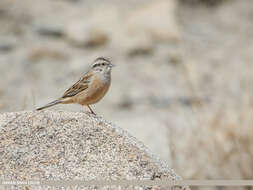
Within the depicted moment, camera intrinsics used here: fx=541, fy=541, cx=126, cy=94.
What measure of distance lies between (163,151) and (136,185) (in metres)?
5.27

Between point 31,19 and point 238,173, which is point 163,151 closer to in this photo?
point 238,173

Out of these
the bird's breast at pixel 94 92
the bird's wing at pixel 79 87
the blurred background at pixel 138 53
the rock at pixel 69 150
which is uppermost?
the blurred background at pixel 138 53

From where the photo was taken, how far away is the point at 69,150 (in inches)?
147

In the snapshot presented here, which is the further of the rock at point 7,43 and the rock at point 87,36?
the rock at point 87,36

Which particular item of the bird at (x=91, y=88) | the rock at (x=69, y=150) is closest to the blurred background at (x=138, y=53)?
the bird at (x=91, y=88)

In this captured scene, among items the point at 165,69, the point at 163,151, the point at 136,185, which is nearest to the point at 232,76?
the point at 165,69

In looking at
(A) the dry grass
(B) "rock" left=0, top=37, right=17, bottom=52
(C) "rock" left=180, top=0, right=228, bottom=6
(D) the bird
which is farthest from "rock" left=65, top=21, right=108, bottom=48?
(D) the bird

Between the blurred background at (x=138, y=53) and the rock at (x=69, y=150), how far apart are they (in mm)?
5328

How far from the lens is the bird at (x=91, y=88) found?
226 inches

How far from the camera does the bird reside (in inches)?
226

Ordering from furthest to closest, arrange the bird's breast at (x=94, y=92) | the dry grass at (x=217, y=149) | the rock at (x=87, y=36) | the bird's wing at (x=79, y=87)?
1. the rock at (x=87, y=36)
2. the dry grass at (x=217, y=149)
3. the bird's wing at (x=79, y=87)
4. the bird's breast at (x=94, y=92)

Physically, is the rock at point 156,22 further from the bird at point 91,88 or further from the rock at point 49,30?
the bird at point 91,88

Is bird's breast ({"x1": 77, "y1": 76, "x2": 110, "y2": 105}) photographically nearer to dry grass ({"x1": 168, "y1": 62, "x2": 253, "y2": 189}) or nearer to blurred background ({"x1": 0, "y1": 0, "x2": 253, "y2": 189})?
dry grass ({"x1": 168, "y1": 62, "x2": 253, "y2": 189})

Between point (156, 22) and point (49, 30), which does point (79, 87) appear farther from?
point (156, 22)
